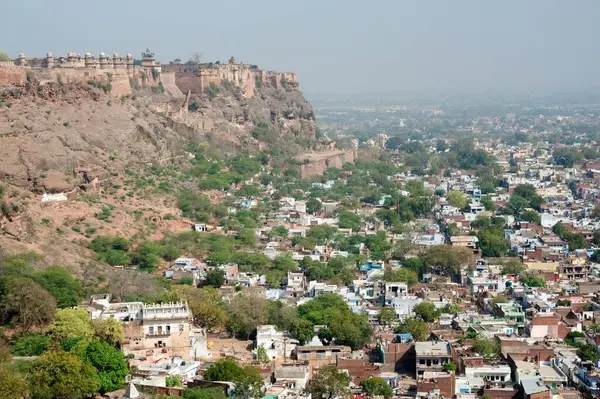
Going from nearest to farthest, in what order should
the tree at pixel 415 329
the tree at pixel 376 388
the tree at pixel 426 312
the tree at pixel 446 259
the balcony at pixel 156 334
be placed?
the tree at pixel 376 388 < the balcony at pixel 156 334 < the tree at pixel 415 329 < the tree at pixel 426 312 < the tree at pixel 446 259

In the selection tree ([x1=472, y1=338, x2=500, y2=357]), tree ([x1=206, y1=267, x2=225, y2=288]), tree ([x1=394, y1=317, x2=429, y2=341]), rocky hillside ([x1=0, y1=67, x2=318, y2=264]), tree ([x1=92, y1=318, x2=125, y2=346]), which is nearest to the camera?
tree ([x1=92, y1=318, x2=125, y2=346])

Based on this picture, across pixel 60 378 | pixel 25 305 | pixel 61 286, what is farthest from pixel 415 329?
pixel 60 378

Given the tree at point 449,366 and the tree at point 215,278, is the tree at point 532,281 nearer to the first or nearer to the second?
the tree at point 215,278

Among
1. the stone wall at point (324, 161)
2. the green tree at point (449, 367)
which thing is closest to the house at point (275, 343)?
the green tree at point (449, 367)

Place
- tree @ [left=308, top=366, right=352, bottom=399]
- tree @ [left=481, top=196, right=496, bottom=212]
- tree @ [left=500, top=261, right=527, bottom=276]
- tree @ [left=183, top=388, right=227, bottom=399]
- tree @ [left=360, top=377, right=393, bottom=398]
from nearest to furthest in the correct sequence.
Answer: tree @ [left=183, top=388, right=227, bottom=399] → tree @ [left=308, top=366, right=352, bottom=399] → tree @ [left=360, top=377, right=393, bottom=398] → tree @ [left=500, top=261, right=527, bottom=276] → tree @ [left=481, top=196, right=496, bottom=212]

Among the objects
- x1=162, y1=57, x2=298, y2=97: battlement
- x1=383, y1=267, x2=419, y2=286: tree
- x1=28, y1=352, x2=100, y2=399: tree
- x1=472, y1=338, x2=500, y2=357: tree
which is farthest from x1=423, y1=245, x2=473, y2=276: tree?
x1=162, y1=57, x2=298, y2=97: battlement

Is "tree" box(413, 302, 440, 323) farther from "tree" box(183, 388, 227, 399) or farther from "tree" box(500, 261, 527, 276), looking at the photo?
"tree" box(183, 388, 227, 399)

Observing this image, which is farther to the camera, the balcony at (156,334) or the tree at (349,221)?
the tree at (349,221)
